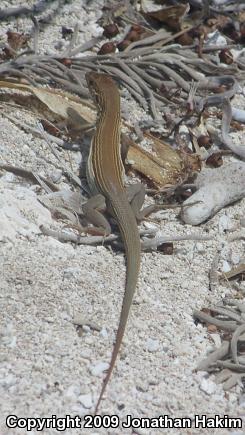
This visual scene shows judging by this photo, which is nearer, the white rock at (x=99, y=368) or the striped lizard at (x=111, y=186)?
the white rock at (x=99, y=368)

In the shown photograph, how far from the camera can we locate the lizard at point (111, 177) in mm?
4707

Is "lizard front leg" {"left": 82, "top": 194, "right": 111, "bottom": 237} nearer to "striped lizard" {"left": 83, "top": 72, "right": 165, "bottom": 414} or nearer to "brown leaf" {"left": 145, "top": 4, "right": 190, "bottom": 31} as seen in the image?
"striped lizard" {"left": 83, "top": 72, "right": 165, "bottom": 414}

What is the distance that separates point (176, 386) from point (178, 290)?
0.75m

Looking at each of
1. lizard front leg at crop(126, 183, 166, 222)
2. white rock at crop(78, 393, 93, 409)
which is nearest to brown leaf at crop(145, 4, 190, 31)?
lizard front leg at crop(126, 183, 166, 222)

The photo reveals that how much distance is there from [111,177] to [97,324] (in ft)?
4.07

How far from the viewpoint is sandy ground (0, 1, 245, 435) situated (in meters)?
3.97

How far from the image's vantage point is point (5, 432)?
147 inches

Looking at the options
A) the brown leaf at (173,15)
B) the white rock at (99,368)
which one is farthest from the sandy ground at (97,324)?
the brown leaf at (173,15)

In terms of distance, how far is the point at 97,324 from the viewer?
4359 millimetres

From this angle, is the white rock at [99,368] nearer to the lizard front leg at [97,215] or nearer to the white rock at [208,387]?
the white rock at [208,387]

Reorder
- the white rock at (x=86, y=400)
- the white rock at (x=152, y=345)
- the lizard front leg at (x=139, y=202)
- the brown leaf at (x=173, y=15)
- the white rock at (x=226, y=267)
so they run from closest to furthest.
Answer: the white rock at (x=86, y=400)
the white rock at (x=152, y=345)
the white rock at (x=226, y=267)
the lizard front leg at (x=139, y=202)
the brown leaf at (x=173, y=15)

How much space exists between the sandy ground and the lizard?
0.10 m

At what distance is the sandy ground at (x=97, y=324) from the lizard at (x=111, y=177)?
10 cm

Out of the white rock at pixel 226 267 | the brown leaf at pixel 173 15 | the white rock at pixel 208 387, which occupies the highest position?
the brown leaf at pixel 173 15
